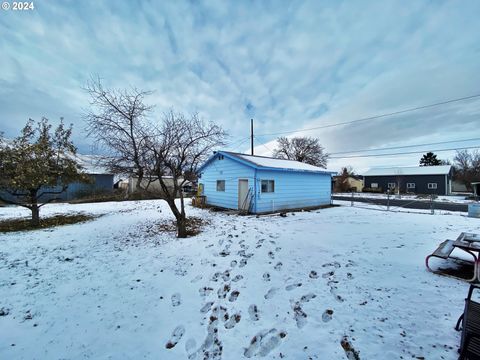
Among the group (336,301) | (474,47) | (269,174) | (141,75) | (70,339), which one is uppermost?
(474,47)

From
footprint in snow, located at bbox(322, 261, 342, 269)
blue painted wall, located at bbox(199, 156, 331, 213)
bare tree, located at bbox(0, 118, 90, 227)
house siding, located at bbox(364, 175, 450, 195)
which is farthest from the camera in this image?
house siding, located at bbox(364, 175, 450, 195)

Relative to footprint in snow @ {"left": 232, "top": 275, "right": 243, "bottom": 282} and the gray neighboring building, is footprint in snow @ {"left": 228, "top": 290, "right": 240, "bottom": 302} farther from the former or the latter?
the gray neighboring building

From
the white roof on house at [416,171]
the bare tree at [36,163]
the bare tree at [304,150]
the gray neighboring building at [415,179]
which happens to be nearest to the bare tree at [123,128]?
the bare tree at [36,163]

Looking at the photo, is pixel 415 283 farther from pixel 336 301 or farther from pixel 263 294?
pixel 263 294

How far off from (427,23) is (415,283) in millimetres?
9585

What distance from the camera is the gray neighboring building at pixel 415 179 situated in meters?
30.5

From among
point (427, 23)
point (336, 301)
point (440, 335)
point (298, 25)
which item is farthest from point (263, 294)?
point (427, 23)

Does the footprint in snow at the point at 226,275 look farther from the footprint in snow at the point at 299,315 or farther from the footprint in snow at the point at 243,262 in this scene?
the footprint in snow at the point at 299,315

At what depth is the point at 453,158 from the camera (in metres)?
44.1

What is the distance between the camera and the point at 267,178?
1180 cm

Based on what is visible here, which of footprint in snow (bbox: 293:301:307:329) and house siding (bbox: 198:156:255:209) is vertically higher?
house siding (bbox: 198:156:255:209)

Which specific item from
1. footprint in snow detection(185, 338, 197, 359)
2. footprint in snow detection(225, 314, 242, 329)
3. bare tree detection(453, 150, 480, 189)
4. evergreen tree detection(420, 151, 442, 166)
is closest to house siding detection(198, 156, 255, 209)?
footprint in snow detection(225, 314, 242, 329)

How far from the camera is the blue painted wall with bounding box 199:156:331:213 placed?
1159 centimetres

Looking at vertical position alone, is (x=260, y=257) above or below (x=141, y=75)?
below
